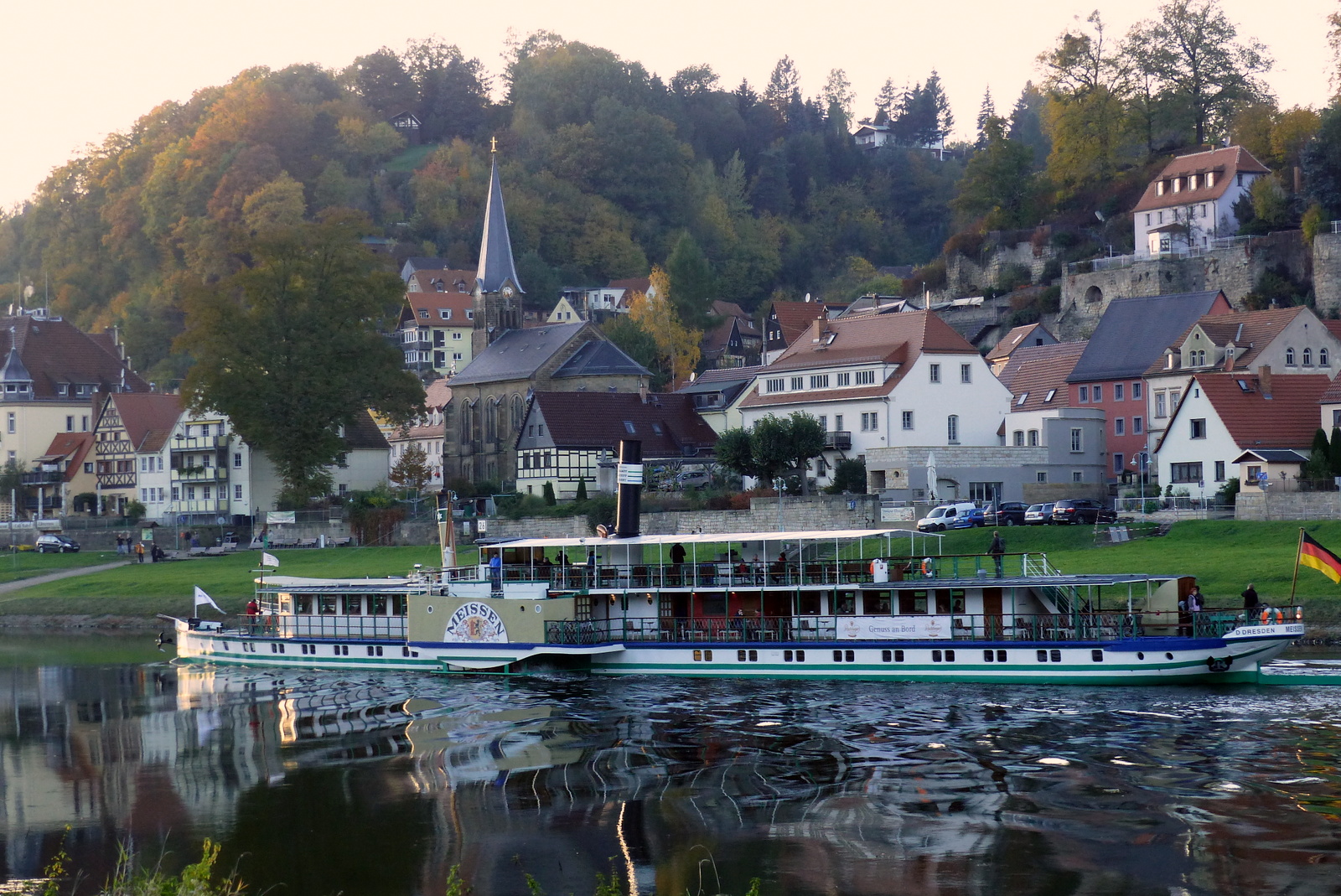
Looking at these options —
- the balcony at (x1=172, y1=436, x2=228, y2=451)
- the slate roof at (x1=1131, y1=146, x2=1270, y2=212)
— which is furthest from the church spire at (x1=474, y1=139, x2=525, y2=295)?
the slate roof at (x1=1131, y1=146, x2=1270, y2=212)

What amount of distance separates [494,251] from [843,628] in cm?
8470

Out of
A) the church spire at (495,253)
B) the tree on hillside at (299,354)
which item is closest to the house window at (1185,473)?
the tree on hillside at (299,354)

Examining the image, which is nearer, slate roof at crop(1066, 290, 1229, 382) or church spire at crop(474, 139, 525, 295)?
slate roof at crop(1066, 290, 1229, 382)

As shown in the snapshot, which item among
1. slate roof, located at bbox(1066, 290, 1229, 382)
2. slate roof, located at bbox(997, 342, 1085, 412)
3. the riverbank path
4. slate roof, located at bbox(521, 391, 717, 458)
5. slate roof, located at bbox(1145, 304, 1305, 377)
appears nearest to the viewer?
the riverbank path

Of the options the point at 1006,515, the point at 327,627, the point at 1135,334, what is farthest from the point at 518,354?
the point at 327,627

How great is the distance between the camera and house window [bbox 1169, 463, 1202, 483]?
227 ft

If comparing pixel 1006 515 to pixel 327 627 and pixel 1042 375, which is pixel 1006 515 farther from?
pixel 327 627

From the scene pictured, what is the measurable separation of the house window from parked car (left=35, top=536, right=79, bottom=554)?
54942 mm

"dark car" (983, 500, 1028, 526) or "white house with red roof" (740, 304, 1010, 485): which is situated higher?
"white house with red roof" (740, 304, 1010, 485)

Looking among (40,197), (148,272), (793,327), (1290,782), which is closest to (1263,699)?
(1290,782)

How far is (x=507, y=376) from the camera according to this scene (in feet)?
363

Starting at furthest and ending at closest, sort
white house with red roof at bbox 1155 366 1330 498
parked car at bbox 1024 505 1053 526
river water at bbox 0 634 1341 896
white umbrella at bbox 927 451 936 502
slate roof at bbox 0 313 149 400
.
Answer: slate roof at bbox 0 313 149 400
white umbrella at bbox 927 451 936 502
white house with red roof at bbox 1155 366 1330 498
parked car at bbox 1024 505 1053 526
river water at bbox 0 634 1341 896

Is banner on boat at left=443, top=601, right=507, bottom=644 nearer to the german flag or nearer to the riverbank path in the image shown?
the german flag

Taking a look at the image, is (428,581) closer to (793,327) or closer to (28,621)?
(28,621)
